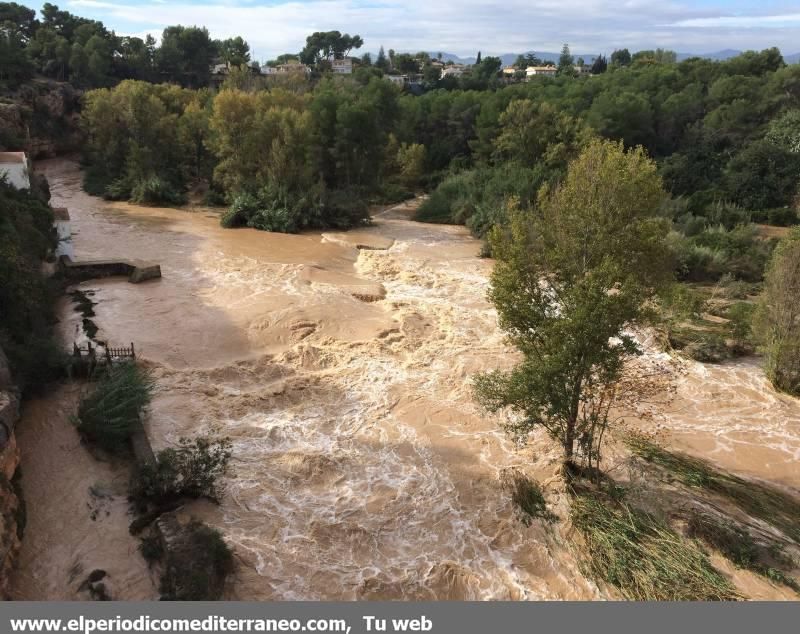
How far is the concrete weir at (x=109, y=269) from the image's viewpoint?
22875 millimetres

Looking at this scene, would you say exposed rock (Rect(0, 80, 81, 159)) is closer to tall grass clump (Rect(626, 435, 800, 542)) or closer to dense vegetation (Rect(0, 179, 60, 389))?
dense vegetation (Rect(0, 179, 60, 389))

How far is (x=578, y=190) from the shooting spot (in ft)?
33.7

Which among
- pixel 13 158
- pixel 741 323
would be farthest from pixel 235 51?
pixel 741 323

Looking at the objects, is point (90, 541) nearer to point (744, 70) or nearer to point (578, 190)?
point (578, 190)

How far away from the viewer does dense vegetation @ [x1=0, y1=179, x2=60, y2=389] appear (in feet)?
45.0

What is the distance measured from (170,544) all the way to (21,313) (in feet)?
30.6

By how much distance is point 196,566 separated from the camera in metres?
8.73

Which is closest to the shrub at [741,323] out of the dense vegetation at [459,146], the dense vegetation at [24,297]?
the dense vegetation at [459,146]

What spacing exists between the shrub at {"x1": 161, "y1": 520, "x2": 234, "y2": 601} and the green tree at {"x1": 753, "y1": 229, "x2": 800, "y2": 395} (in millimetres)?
14384

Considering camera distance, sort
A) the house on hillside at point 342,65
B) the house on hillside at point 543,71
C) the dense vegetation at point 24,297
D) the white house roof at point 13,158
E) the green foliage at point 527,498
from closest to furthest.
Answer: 1. the green foliage at point 527,498
2. the dense vegetation at point 24,297
3. the white house roof at point 13,158
4. the house on hillside at point 543,71
5. the house on hillside at point 342,65

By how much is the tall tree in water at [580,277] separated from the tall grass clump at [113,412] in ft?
25.0

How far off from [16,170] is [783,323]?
26117mm

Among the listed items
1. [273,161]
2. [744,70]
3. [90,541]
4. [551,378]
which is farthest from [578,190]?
[744,70]

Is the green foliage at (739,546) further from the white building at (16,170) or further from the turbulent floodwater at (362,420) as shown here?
the white building at (16,170)
